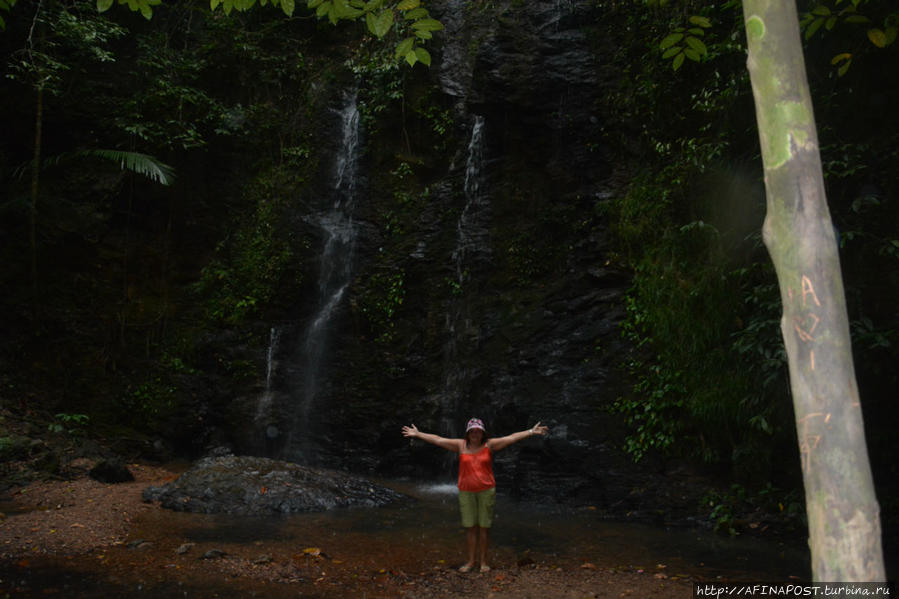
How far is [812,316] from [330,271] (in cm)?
1194

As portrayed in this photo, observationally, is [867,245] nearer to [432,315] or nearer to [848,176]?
[848,176]

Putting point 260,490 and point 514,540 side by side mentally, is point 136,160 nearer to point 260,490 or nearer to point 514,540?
point 260,490

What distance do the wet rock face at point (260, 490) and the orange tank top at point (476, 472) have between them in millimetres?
3318

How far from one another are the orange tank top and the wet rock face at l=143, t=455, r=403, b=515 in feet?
10.9

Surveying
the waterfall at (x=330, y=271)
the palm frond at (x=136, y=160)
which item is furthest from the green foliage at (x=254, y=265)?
the palm frond at (x=136, y=160)

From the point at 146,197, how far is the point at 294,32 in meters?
6.00

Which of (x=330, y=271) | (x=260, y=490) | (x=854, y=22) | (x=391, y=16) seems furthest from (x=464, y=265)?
(x=391, y=16)

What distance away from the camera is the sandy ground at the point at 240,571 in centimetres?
484

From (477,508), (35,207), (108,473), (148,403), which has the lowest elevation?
(108,473)

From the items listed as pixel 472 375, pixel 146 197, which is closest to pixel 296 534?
pixel 472 375

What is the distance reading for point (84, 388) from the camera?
40.9 ft

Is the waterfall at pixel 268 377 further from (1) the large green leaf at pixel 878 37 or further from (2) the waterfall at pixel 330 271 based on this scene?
(1) the large green leaf at pixel 878 37

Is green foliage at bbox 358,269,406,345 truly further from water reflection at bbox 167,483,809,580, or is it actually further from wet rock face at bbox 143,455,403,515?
water reflection at bbox 167,483,809,580

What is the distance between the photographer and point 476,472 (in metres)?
5.68
